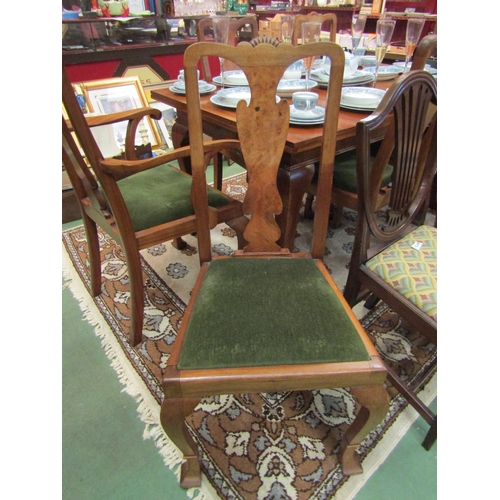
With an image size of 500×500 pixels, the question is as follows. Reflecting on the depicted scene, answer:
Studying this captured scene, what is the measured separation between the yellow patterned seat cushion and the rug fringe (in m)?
0.81

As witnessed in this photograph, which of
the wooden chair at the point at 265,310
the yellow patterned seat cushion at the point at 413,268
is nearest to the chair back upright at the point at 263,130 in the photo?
the wooden chair at the point at 265,310

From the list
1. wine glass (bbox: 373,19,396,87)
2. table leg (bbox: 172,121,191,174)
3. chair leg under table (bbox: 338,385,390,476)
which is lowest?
chair leg under table (bbox: 338,385,390,476)

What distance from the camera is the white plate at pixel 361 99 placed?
1335 millimetres

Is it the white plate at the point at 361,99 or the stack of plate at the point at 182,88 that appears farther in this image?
the stack of plate at the point at 182,88

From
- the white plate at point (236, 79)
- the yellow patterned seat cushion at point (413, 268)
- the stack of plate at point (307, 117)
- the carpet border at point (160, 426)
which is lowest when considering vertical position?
the carpet border at point (160, 426)

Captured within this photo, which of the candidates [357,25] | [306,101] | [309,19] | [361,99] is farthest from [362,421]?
[309,19]

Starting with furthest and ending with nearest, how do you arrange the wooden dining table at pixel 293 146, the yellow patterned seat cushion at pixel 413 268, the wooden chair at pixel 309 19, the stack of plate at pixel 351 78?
the wooden chair at pixel 309 19, the stack of plate at pixel 351 78, the wooden dining table at pixel 293 146, the yellow patterned seat cushion at pixel 413 268

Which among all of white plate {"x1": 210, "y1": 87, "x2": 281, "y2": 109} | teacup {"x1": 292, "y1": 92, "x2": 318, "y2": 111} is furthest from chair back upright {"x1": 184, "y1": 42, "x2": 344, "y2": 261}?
white plate {"x1": 210, "y1": 87, "x2": 281, "y2": 109}

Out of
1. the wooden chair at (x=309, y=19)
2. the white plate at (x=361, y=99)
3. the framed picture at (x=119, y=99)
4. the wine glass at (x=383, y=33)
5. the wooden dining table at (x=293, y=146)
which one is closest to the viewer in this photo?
the wooden dining table at (x=293, y=146)

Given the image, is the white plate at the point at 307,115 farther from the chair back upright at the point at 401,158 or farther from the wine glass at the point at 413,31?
the wine glass at the point at 413,31

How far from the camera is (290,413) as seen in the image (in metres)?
1.13

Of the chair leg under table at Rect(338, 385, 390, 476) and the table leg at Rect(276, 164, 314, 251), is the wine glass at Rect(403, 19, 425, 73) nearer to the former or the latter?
the table leg at Rect(276, 164, 314, 251)

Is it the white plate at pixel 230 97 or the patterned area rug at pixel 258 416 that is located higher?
the white plate at pixel 230 97

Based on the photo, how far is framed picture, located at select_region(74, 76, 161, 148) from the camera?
2.37 metres
